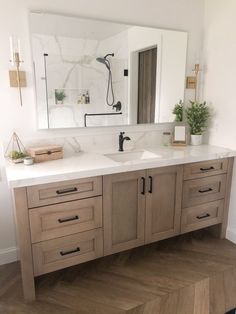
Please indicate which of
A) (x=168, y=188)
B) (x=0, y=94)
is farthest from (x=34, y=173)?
(x=168, y=188)

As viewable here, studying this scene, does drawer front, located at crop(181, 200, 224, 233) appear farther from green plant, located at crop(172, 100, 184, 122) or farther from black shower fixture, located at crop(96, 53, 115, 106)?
black shower fixture, located at crop(96, 53, 115, 106)

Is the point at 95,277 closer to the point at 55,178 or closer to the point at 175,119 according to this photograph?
the point at 55,178

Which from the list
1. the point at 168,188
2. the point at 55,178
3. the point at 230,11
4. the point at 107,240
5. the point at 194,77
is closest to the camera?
the point at 55,178

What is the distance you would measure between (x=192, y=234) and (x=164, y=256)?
1.67 feet

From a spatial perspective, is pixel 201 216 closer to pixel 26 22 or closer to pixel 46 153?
pixel 46 153

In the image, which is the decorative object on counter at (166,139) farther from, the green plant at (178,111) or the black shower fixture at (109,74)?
the black shower fixture at (109,74)

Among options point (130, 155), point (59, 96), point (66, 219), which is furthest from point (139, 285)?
point (59, 96)

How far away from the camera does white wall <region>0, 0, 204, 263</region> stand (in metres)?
1.92

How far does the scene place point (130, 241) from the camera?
210 cm

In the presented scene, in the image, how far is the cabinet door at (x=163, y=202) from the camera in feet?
6.87

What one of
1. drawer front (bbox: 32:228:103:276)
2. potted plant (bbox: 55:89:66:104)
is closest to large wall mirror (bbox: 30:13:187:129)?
potted plant (bbox: 55:89:66:104)

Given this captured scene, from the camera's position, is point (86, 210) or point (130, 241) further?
point (130, 241)

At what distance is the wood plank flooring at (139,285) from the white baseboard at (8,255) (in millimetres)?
50

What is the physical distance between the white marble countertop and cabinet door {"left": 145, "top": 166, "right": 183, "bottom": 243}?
0.09 meters
